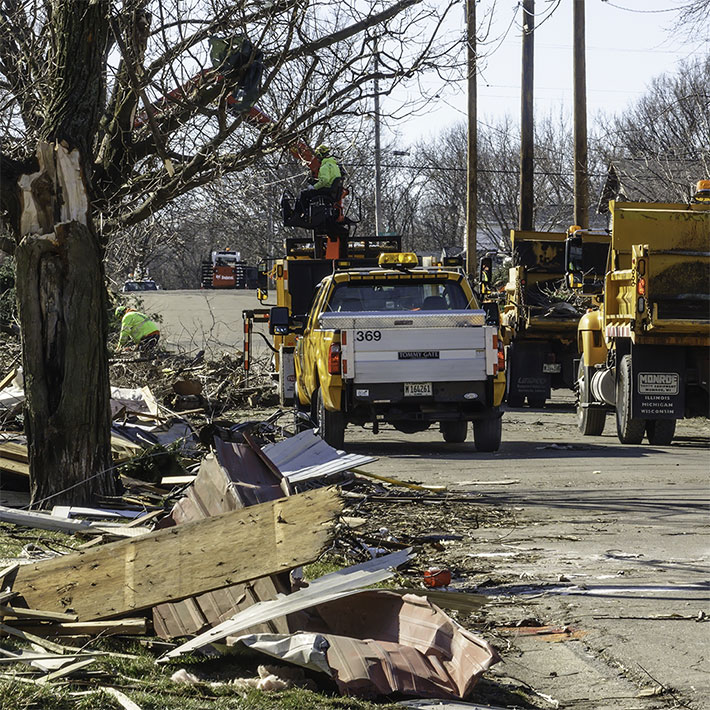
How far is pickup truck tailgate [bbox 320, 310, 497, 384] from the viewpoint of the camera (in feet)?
45.0

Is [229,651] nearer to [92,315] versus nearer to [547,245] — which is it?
[92,315]

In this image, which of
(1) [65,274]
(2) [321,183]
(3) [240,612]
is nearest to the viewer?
(3) [240,612]

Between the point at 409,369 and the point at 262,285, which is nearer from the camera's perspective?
the point at 409,369

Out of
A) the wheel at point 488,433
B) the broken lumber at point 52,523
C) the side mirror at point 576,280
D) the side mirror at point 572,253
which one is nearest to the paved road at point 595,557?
the wheel at point 488,433

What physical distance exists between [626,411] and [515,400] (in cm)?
775

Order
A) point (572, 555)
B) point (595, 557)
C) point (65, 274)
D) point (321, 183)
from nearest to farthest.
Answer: point (595, 557)
point (572, 555)
point (65, 274)
point (321, 183)

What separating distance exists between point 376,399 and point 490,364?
1426mm

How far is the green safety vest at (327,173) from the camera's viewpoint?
18.1 m

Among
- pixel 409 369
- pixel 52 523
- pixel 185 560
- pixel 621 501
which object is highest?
pixel 409 369

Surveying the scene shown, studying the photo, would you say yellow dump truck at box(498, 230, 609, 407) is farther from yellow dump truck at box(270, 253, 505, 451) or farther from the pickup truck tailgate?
the pickup truck tailgate

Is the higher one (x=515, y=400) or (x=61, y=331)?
(x=61, y=331)

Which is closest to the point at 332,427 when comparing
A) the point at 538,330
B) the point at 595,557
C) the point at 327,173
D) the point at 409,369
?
the point at 409,369

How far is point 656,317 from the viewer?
14.6 metres

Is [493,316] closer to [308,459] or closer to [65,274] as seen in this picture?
[308,459]
